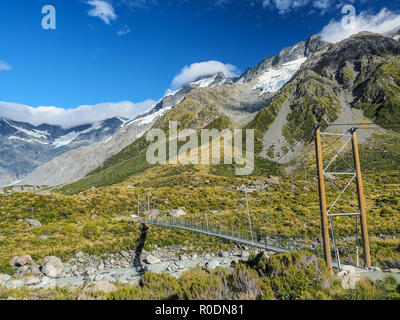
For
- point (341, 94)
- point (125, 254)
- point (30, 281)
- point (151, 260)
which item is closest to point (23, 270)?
point (30, 281)

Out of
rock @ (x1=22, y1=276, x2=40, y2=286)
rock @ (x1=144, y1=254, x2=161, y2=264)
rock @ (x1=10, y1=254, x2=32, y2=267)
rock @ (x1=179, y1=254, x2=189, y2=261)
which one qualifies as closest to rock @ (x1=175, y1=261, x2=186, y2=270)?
rock @ (x1=179, y1=254, x2=189, y2=261)

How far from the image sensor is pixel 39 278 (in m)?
17.9

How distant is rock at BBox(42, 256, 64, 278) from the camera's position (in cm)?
1864

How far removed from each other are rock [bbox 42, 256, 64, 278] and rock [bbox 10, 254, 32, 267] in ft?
3.95

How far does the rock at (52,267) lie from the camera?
18641 mm

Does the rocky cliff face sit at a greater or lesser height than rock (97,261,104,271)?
greater

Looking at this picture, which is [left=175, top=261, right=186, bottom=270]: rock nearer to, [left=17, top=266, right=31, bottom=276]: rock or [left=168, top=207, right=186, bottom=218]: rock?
[left=17, top=266, right=31, bottom=276]: rock

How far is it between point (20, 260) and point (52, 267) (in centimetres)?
256

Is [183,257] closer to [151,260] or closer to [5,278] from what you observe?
[151,260]

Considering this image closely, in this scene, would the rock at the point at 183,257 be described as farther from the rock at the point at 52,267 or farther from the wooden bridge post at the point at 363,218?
the wooden bridge post at the point at 363,218

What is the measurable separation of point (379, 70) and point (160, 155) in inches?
5425

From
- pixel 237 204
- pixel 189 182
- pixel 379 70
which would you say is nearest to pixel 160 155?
pixel 189 182

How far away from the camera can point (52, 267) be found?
19047mm
